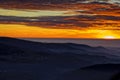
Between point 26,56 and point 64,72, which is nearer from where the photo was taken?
point 64,72

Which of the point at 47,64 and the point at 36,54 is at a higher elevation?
the point at 47,64

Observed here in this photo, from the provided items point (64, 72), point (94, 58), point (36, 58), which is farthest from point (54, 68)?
point (94, 58)

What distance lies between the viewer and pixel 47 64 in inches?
305

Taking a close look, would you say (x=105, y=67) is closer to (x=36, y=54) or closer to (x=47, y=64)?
(x=47, y=64)

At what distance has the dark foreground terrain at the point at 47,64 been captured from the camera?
6898 mm

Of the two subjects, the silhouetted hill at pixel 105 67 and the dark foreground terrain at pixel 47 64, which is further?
the silhouetted hill at pixel 105 67

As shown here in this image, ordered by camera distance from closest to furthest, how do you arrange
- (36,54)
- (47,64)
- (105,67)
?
(105,67) < (47,64) < (36,54)

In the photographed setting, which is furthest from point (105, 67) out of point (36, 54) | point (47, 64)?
point (36, 54)

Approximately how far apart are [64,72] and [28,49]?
226 cm

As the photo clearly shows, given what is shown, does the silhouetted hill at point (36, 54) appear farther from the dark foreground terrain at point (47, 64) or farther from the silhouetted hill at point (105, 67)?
the silhouetted hill at point (105, 67)

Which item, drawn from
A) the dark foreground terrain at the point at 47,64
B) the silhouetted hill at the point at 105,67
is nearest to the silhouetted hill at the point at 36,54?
the dark foreground terrain at the point at 47,64

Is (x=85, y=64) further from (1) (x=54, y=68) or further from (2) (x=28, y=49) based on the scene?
(2) (x=28, y=49)

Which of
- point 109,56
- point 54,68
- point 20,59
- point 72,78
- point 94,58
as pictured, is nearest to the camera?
point 72,78

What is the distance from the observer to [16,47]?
917cm
